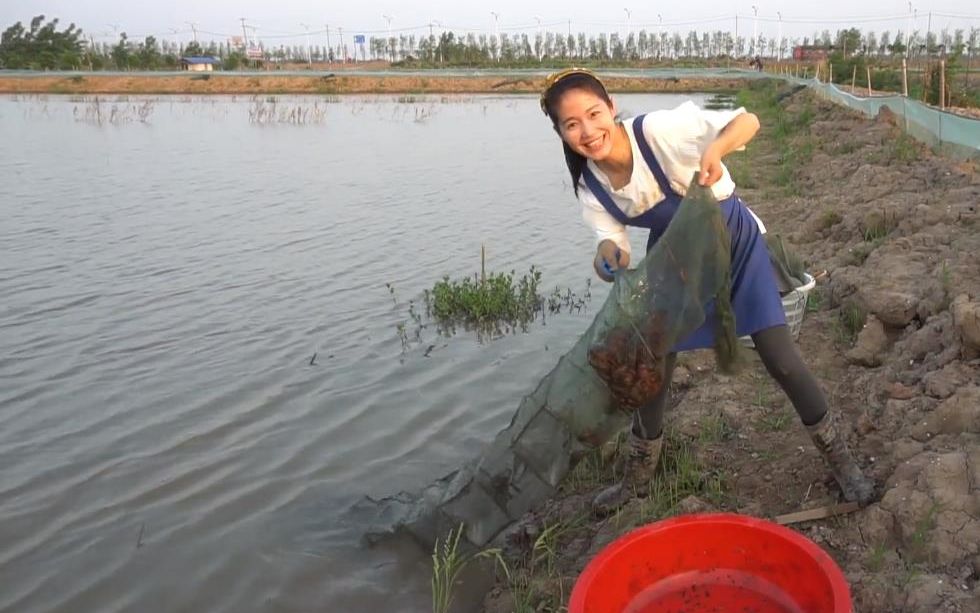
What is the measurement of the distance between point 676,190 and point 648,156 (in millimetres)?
155

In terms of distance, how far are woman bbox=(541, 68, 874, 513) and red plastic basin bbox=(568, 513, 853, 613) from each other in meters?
0.61

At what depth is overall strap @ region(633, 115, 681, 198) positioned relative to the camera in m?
2.52

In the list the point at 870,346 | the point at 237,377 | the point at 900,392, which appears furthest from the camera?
the point at 237,377

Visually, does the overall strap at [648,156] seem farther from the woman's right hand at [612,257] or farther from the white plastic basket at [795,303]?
the white plastic basket at [795,303]

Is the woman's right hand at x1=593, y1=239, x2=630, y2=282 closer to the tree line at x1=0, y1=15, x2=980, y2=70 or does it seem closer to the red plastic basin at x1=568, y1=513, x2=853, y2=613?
the red plastic basin at x1=568, y1=513, x2=853, y2=613

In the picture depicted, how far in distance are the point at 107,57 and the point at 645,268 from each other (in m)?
67.3

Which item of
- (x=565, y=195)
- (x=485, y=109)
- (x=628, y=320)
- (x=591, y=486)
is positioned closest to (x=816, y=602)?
(x=628, y=320)

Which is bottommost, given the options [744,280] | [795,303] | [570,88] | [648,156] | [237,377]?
[237,377]

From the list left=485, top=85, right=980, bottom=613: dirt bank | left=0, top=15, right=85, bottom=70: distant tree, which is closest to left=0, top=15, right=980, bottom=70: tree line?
left=0, top=15, right=85, bottom=70: distant tree

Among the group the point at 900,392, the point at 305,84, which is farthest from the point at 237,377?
the point at 305,84

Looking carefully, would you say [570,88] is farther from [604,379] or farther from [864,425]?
[864,425]

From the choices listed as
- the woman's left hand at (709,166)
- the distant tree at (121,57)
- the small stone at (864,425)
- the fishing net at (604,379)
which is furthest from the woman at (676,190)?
the distant tree at (121,57)

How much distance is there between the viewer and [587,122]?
8.05 feet

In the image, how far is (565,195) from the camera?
38.4 feet
